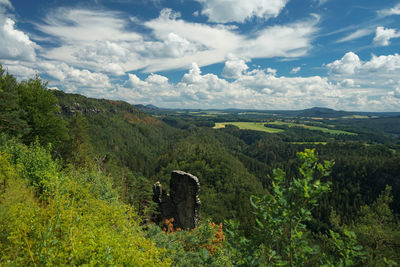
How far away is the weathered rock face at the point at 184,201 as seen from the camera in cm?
3509

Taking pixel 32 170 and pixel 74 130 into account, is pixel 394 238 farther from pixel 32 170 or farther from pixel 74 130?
pixel 74 130

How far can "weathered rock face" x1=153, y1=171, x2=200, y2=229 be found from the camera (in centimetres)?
3509

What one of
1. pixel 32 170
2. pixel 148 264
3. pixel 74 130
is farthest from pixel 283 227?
pixel 74 130

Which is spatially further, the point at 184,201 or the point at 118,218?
the point at 184,201

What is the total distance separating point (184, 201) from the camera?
117 feet

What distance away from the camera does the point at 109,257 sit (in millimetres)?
A: 7945

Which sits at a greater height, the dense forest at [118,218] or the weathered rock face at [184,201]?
the dense forest at [118,218]

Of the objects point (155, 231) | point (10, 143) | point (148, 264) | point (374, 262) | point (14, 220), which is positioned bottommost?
point (155, 231)

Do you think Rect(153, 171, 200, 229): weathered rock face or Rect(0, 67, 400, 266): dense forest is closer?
Rect(0, 67, 400, 266): dense forest

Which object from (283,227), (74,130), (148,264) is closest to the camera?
(283,227)

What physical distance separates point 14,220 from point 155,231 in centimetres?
1369

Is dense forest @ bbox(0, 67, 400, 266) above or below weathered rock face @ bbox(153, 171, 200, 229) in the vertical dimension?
above

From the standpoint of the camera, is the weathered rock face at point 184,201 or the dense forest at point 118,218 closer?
the dense forest at point 118,218

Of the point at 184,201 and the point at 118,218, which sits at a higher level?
the point at 118,218
